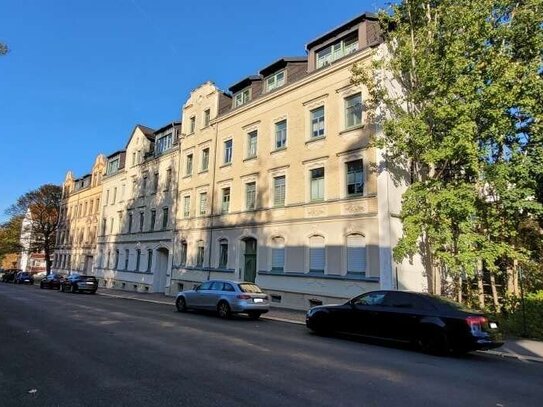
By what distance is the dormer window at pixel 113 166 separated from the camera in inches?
1788

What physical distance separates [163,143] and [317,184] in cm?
2033

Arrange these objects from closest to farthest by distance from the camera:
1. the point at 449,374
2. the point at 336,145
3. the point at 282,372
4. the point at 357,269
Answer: the point at 282,372, the point at 449,374, the point at 357,269, the point at 336,145

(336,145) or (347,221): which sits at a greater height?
(336,145)

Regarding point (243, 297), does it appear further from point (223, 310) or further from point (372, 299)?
point (372, 299)

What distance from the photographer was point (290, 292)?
21938 millimetres

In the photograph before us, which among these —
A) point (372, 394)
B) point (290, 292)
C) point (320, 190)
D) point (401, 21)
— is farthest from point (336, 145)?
point (372, 394)

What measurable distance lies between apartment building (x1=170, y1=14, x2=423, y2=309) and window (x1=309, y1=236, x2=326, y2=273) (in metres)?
0.05

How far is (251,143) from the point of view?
1065 inches

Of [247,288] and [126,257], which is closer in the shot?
[247,288]

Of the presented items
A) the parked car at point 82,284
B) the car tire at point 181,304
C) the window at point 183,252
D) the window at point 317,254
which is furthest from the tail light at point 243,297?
the parked car at point 82,284

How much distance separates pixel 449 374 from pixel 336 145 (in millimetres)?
14477

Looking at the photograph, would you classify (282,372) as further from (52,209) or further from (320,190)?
(52,209)

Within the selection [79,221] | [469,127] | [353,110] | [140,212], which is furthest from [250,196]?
[79,221]

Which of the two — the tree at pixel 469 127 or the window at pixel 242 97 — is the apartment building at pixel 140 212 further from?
the tree at pixel 469 127
